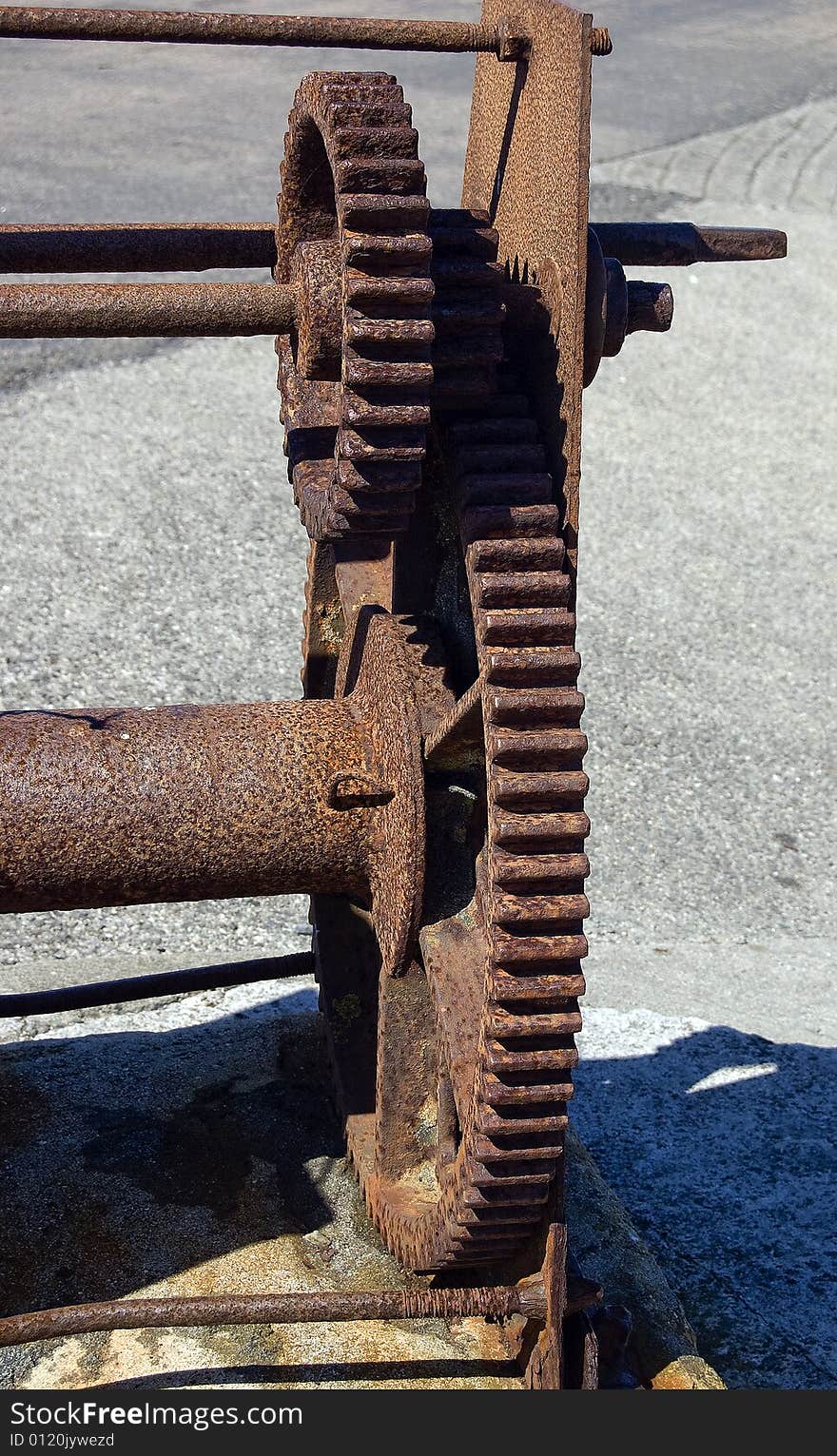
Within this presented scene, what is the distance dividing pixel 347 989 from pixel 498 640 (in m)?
1.48

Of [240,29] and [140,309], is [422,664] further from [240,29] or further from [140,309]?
[240,29]

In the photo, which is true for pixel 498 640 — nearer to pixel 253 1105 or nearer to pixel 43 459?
pixel 253 1105

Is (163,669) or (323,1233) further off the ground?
(163,669)

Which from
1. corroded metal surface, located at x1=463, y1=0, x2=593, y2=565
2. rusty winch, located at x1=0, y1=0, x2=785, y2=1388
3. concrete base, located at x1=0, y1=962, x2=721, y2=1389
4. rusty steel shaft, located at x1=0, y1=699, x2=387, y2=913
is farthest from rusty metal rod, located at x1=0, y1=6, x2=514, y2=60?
concrete base, located at x1=0, y1=962, x2=721, y2=1389

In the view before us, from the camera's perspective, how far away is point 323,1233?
3316 mm

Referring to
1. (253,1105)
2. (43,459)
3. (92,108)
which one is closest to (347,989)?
(253,1105)

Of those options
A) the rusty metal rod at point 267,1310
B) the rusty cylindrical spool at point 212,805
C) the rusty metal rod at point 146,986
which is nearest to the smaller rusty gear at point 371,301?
the rusty cylindrical spool at point 212,805

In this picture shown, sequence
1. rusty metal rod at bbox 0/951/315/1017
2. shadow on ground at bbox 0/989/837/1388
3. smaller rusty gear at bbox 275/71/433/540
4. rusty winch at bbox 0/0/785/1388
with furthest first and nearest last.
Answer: rusty metal rod at bbox 0/951/315/1017, shadow on ground at bbox 0/989/837/1388, rusty winch at bbox 0/0/785/1388, smaller rusty gear at bbox 275/71/433/540

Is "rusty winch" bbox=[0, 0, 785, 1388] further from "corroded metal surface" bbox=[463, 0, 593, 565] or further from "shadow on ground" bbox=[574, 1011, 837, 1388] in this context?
"shadow on ground" bbox=[574, 1011, 837, 1388]

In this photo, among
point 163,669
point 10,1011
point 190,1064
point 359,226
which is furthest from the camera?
point 163,669

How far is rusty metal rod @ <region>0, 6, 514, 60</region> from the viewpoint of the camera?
8.52 feet

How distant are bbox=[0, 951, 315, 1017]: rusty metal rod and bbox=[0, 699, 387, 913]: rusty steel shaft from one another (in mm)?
866

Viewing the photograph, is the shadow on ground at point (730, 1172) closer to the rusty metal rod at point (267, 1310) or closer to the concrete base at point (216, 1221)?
the concrete base at point (216, 1221)

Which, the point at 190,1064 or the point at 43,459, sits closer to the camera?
the point at 190,1064
